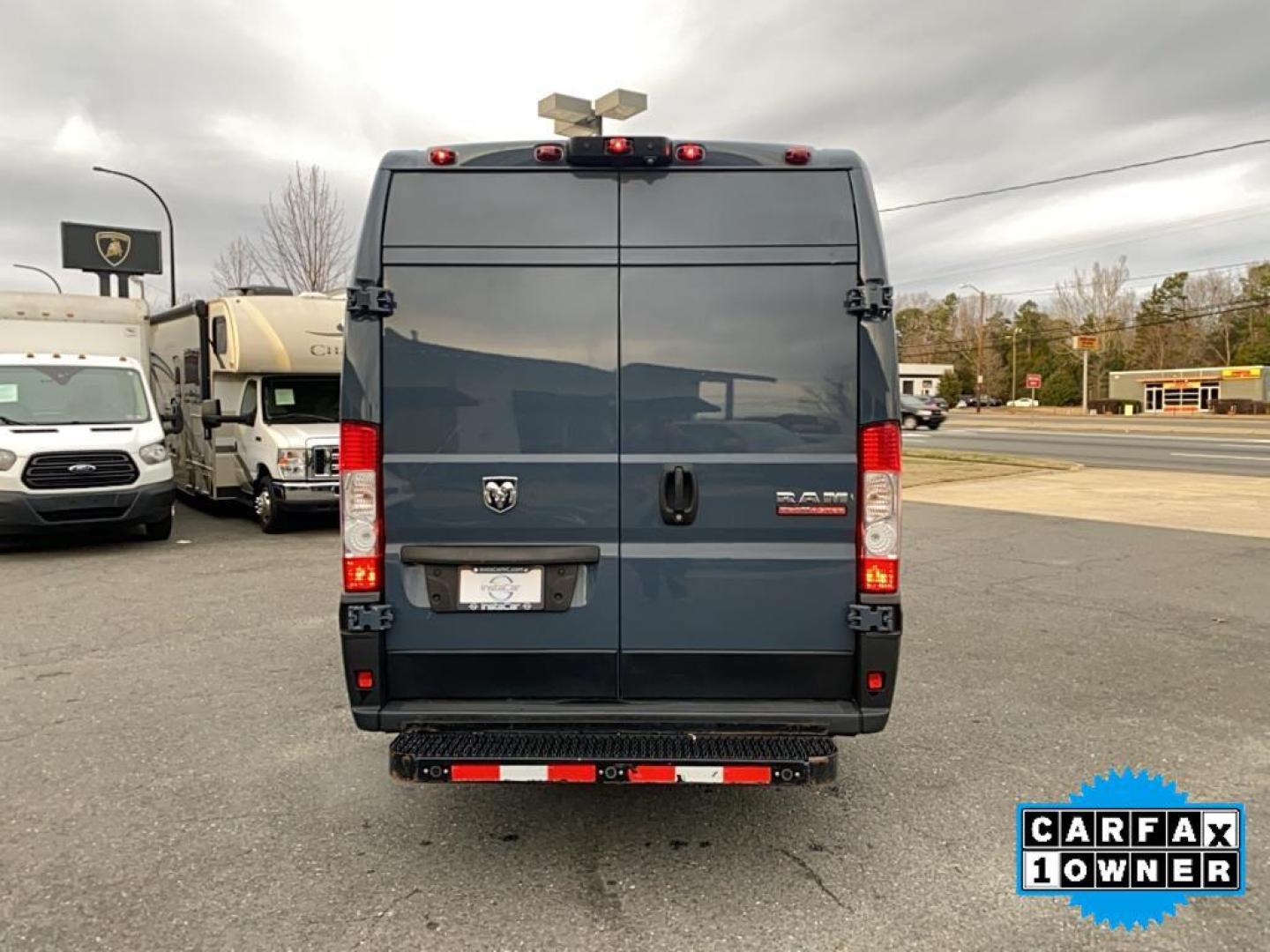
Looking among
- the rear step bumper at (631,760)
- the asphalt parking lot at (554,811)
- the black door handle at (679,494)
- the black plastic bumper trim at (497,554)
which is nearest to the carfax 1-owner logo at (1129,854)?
the asphalt parking lot at (554,811)

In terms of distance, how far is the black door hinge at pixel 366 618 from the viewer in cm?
342

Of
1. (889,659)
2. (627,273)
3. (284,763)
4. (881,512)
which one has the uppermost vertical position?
(627,273)

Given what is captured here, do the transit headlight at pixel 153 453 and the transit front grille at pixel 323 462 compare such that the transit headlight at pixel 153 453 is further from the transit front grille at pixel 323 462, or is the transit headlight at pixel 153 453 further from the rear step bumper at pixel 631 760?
the rear step bumper at pixel 631 760

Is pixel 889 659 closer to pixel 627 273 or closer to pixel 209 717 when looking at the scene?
pixel 627 273

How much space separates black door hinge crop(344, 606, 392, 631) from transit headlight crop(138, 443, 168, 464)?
8.58 m

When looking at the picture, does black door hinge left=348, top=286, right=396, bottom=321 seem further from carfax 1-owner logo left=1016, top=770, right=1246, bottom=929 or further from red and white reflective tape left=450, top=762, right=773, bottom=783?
carfax 1-owner logo left=1016, top=770, right=1246, bottom=929

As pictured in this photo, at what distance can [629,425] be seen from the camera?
11.2 feet

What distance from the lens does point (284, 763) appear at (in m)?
4.48

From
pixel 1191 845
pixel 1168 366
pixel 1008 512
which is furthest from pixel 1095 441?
pixel 1168 366

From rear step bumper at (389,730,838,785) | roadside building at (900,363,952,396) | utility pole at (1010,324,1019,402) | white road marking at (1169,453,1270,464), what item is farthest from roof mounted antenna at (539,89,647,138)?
roadside building at (900,363,952,396)

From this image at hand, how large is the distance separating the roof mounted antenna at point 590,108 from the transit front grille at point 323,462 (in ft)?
17.0

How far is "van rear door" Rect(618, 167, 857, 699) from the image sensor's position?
11.1 ft

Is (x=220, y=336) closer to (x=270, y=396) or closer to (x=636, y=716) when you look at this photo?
(x=270, y=396)

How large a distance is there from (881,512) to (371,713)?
78.7 inches
